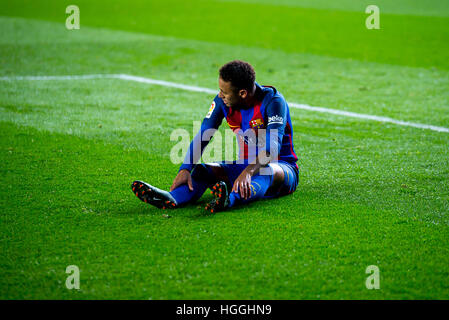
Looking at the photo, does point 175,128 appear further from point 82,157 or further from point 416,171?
point 416,171

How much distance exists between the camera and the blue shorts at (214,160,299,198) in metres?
5.12

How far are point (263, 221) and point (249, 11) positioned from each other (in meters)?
17.8

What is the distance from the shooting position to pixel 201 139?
17.1 ft

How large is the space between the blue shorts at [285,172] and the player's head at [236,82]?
1.63 feet

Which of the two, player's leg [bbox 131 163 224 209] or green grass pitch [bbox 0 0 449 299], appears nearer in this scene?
green grass pitch [bbox 0 0 449 299]

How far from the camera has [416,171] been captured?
593 centimetres

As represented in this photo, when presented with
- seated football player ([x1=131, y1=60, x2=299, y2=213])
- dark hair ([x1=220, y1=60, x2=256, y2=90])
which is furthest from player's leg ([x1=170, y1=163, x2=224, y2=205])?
dark hair ([x1=220, y1=60, x2=256, y2=90])

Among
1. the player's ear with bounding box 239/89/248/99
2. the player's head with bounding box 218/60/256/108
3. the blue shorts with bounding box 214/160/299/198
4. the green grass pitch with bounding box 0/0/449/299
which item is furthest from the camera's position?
the blue shorts with bounding box 214/160/299/198

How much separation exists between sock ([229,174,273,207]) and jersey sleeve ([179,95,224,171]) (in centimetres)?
47

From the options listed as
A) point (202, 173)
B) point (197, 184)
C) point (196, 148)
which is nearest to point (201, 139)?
point (196, 148)

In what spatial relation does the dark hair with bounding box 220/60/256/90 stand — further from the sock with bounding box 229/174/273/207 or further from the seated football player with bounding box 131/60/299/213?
the sock with bounding box 229/174/273/207

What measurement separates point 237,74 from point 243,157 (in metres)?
0.75

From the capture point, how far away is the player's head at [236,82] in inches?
193
